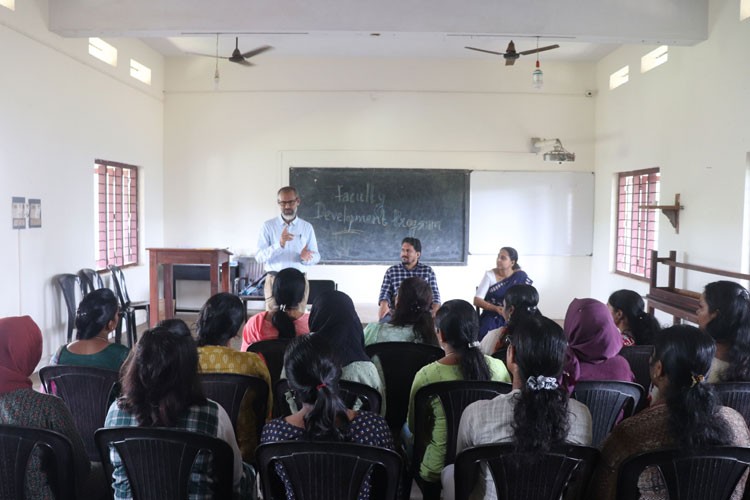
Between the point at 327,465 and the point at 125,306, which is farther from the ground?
the point at 327,465

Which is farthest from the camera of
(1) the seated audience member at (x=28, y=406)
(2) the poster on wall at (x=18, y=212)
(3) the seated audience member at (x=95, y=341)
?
(2) the poster on wall at (x=18, y=212)

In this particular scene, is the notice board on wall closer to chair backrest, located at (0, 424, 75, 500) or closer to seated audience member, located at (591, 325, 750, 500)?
seated audience member, located at (591, 325, 750, 500)

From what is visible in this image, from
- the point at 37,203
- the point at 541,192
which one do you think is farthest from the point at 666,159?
the point at 37,203

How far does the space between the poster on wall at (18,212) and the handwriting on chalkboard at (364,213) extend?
3517mm

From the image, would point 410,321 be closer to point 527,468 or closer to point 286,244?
point 527,468

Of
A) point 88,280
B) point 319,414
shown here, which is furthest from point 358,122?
point 319,414

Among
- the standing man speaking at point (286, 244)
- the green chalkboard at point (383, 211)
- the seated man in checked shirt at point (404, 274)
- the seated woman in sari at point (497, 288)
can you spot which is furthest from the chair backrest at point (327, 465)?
the green chalkboard at point (383, 211)

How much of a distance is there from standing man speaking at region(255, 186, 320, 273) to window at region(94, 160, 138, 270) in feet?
7.87

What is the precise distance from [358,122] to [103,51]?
2981 mm

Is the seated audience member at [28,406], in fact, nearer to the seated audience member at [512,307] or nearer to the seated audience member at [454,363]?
the seated audience member at [454,363]

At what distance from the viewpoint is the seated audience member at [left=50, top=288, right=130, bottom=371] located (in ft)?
8.26

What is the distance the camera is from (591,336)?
2414mm

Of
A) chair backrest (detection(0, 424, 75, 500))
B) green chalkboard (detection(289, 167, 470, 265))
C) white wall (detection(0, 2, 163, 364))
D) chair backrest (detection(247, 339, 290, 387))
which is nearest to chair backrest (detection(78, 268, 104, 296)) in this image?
white wall (detection(0, 2, 163, 364))

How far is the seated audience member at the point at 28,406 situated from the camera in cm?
173
